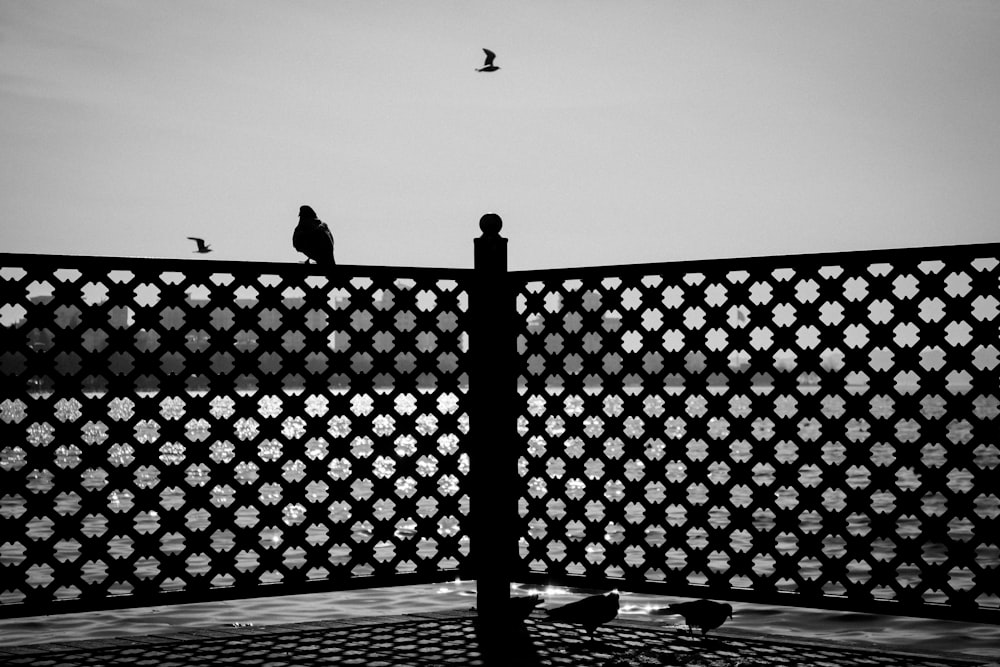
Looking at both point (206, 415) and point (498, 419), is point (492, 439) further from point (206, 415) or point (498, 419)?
point (206, 415)

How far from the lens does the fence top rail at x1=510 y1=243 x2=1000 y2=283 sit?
Result: 5859 mm

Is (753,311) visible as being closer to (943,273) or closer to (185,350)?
(943,273)

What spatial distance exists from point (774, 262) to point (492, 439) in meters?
2.26

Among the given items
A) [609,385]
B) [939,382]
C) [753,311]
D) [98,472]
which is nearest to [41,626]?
[609,385]

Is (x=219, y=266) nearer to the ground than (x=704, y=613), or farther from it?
farther from it

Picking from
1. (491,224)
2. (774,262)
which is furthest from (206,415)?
(774,262)

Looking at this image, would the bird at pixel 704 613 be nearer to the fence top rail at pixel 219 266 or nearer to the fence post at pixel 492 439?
the fence post at pixel 492 439

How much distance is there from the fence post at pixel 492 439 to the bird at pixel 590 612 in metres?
0.84

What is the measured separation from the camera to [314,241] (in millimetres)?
7387

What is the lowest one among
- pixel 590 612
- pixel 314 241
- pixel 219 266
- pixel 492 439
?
pixel 590 612

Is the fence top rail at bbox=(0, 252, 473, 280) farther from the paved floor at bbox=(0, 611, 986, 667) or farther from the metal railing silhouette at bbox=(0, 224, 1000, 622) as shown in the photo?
the paved floor at bbox=(0, 611, 986, 667)

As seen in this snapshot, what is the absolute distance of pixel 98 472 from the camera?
2066 inches

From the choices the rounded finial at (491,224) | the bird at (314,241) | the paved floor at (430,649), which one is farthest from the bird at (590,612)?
the bird at (314,241)

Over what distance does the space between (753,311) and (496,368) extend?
181cm
